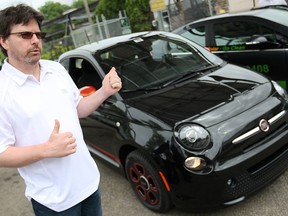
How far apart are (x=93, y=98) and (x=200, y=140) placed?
3.19 ft

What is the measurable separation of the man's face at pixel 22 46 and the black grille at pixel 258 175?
5.59 feet

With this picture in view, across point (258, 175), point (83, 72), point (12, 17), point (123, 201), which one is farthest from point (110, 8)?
point (12, 17)

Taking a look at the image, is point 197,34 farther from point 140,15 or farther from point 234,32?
point 140,15

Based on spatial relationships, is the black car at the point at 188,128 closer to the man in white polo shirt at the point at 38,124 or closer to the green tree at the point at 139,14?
the man in white polo shirt at the point at 38,124

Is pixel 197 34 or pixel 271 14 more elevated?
pixel 271 14

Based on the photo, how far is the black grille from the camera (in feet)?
8.46

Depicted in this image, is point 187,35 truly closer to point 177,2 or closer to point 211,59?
point 211,59

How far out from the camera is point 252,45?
15.2 feet

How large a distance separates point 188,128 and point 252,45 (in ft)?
8.29

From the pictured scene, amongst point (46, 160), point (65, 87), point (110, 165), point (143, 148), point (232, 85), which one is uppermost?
point (65, 87)

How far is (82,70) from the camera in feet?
13.3

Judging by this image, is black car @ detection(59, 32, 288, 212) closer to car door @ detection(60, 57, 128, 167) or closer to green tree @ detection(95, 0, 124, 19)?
car door @ detection(60, 57, 128, 167)

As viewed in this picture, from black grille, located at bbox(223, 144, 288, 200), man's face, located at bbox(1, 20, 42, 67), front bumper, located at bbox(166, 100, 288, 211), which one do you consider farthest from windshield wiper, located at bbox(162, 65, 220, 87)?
man's face, located at bbox(1, 20, 42, 67)

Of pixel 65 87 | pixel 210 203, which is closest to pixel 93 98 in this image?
pixel 65 87
